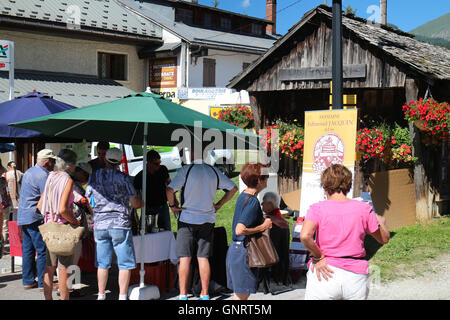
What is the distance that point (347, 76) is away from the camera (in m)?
10.5

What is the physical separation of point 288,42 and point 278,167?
2970mm

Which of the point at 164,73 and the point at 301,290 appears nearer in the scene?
the point at 301,290

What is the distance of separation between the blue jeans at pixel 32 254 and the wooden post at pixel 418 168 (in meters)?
6.92

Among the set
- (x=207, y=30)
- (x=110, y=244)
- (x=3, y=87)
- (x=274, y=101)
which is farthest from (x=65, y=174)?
(x=207, y=30)

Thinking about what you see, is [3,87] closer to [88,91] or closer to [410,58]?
[88,91]

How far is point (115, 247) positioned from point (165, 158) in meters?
10.2

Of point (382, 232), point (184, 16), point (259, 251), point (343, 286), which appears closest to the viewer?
point (343, 286)

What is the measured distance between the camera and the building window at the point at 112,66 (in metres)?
23.1

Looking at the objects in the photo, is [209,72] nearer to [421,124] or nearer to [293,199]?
[293,199]

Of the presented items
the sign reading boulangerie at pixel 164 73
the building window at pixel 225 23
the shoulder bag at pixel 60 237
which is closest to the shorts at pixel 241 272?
the shoulder bag at pixel 60 237

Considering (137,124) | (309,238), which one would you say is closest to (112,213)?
(137,124)

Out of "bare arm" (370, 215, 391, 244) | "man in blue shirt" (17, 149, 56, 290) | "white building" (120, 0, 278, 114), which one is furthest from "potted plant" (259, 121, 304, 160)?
"white building" (120, 0, 278, 114)

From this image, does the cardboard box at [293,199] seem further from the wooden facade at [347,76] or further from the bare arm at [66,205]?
the bare arm at [66,205]
